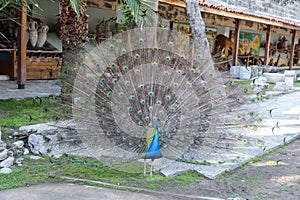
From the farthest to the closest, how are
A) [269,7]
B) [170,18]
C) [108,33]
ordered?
1. [269,7]
2. [170,18]
3. [108,33]

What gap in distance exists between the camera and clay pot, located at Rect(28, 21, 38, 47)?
11.6 m

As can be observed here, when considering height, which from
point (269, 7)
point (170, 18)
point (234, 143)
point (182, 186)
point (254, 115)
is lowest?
point (182, 186)

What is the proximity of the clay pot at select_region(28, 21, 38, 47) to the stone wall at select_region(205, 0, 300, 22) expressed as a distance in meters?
10.8

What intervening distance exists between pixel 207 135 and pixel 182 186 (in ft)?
2.30

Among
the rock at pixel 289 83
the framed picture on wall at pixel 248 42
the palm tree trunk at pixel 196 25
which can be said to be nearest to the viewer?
the palm tree trunk at pixel 196 25

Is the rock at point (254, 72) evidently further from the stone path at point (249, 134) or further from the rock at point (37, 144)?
the rock at point (37, 144)

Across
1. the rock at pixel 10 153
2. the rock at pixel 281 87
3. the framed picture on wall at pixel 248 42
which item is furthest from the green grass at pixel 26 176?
the framed picture on wall at pixel 248 42

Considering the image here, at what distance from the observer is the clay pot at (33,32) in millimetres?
11617

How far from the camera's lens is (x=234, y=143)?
500 centimetres

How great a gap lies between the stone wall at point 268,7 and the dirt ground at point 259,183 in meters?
15.3

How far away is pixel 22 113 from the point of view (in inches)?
288

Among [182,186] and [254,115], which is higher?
[254,115]

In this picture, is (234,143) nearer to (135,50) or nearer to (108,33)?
(135,50)

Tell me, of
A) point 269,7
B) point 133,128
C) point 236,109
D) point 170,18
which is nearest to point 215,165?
point 236,109
